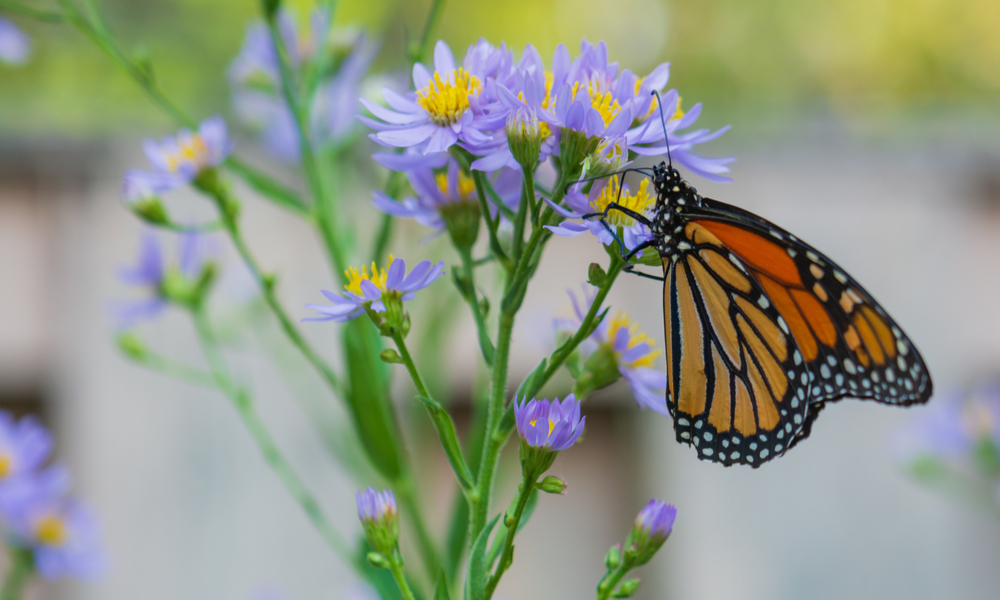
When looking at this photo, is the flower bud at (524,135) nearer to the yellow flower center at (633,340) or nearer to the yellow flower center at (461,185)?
the yellow flower center at (461,185)

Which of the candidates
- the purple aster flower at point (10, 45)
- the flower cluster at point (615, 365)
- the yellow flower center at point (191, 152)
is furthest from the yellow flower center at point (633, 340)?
the purple aster flower at point (10, 45)

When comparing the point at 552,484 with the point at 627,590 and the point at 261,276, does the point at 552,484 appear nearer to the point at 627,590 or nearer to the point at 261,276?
the point at 627,590

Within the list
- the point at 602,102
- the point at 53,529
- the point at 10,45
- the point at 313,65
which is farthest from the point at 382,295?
the point at 53,529

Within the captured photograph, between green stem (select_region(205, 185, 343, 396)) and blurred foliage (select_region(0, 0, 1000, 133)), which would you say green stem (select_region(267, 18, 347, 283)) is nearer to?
green stem (select_region(205, 185, 343, 396))

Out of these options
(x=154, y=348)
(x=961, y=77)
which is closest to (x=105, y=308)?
(x=154, y=348)

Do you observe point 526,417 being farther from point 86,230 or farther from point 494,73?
point 86,230

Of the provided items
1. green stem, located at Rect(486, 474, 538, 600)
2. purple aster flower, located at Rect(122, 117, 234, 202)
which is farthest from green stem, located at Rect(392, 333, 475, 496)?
purple aster flower, located at Rect(122, 117, 234, 202)
